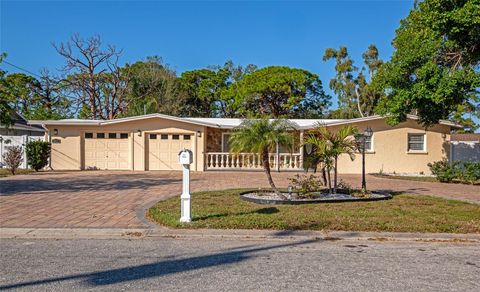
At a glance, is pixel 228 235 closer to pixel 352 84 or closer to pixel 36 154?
pixel 36 154

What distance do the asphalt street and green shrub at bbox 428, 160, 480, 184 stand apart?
1111 centimetres

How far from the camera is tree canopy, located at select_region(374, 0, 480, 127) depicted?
8.96 metres

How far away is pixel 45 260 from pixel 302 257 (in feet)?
11.1

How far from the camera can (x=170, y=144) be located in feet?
68.3

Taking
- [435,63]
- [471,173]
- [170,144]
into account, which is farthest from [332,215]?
[170,144]

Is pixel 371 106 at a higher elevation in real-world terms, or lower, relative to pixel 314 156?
higher

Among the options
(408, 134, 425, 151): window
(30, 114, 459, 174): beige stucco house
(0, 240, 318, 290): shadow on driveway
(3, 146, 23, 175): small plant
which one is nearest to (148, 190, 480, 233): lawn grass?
(0, 240, 318, 290): shadow on driveway

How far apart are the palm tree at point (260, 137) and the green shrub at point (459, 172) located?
10115mm

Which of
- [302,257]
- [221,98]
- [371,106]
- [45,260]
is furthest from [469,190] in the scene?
[221,98]

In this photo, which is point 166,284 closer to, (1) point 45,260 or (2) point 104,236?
(1) point 45,260

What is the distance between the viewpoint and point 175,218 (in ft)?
24.9

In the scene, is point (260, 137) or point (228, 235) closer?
point (228, 235)

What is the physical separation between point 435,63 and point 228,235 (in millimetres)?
8651

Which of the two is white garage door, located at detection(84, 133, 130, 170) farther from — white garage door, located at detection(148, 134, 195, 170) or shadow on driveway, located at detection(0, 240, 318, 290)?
shadow on driveway, located at detection(0, 240, 318, 290)
